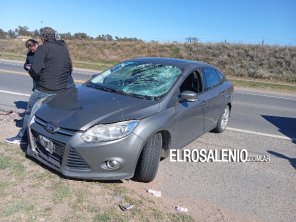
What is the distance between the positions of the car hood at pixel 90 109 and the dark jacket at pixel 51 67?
41 cm

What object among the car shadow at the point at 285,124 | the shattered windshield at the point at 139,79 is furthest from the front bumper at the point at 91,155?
the car shadow at the point at 285,124

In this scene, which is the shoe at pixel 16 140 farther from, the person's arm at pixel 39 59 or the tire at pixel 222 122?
the tire at pixel 222 122

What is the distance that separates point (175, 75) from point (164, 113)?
38.0 inches

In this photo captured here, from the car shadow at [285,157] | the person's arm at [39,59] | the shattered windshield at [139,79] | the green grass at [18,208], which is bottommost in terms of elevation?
the car shadow at [285,157]

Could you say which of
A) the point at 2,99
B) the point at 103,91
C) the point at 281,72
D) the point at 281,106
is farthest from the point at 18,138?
the point at 281,72

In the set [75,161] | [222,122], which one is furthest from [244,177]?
[75,161]

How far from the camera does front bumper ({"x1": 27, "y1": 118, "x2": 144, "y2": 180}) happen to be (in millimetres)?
4223

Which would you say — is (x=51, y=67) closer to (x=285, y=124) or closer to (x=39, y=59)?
(x=39, y=59)

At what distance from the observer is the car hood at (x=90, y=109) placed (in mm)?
4383

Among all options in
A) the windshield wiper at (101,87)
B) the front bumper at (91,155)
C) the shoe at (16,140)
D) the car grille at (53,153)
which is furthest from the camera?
the shoe at (16,140)

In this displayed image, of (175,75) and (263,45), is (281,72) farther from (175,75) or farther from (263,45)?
(175,75)

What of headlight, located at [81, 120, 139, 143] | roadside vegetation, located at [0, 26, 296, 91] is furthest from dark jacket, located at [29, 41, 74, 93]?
roadside vegetation, located at [0, 26, 296, 91]

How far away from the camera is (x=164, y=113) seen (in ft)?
16.1

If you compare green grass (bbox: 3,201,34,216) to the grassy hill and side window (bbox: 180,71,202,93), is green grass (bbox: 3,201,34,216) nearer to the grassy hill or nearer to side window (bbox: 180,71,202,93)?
side window (bbox: 180,71,202,93)
